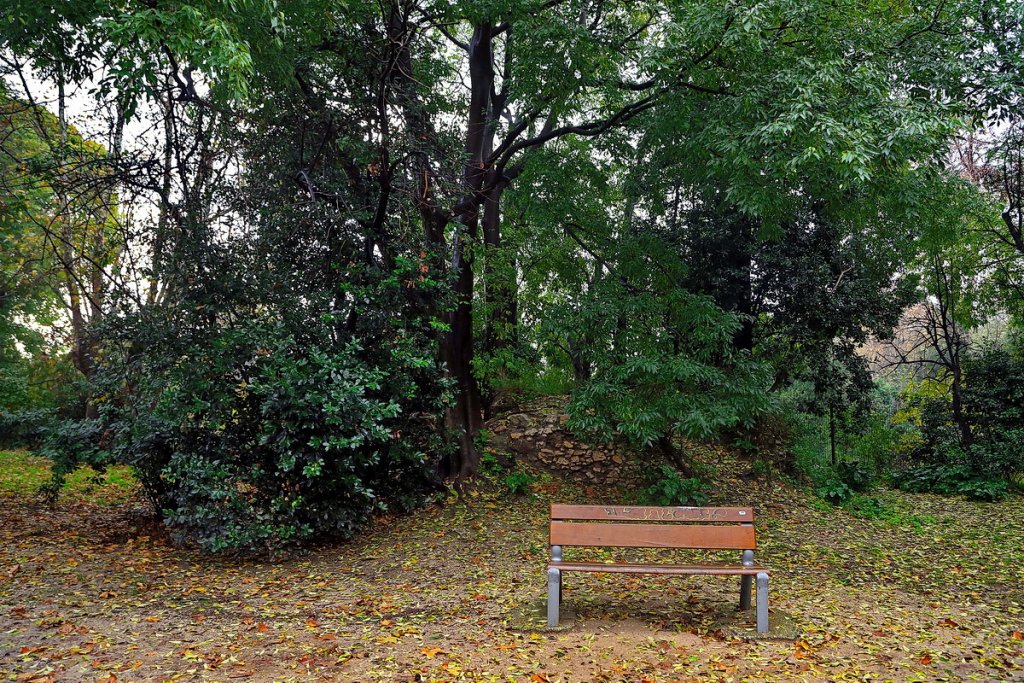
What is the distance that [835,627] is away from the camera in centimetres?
445

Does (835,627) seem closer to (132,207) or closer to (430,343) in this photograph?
(430,343)

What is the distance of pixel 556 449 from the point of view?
390 inches

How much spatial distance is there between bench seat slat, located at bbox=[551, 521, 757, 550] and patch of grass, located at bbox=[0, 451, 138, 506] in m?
5.72

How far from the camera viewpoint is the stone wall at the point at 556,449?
959 cm

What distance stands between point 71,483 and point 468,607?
832 centimetres

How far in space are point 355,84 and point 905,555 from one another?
773 cm

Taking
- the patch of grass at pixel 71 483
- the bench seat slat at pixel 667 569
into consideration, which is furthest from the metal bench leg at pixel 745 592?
the patch of grass at pixel 71 483

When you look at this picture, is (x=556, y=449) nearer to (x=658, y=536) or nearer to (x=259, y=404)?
(x=259, y=404)

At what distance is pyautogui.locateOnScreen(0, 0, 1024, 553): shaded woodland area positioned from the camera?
573 centimetres

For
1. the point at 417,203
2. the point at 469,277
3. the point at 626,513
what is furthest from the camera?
the point at 469,277

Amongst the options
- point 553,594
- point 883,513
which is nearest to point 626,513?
point 553,594

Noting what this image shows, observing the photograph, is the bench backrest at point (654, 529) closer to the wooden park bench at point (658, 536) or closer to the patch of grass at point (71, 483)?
the wooden park bench at point (658, 536)

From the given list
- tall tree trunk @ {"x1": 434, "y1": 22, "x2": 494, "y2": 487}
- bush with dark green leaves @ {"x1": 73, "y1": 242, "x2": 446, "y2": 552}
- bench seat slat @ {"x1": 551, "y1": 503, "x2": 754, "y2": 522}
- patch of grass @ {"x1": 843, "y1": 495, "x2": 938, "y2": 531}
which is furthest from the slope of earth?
tall tree trunk @ {"x1": 434, "y1": 22, "x2": 494, "y2": 487}

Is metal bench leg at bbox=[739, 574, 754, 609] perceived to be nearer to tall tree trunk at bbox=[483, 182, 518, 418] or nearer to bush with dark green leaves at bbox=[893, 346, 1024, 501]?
tall tree trunk at bbox=[483, 182, 518, 418]
